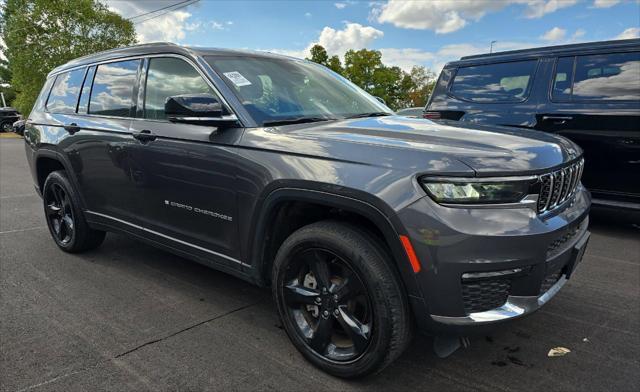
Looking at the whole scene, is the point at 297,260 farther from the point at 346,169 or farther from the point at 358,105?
the point at 358,105

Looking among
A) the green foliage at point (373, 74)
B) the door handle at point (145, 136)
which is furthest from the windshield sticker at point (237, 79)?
the green foliage at point (373, 74)

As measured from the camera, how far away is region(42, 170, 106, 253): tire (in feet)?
13.9

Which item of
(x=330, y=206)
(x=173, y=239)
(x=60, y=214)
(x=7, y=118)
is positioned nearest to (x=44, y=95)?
(x=60, y=214)

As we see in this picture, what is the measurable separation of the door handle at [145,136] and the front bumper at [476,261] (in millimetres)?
1980

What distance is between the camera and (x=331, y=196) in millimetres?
2266

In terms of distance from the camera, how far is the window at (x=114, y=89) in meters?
3.56

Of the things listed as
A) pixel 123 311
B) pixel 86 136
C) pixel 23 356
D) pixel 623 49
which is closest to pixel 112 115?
pixel 86 136

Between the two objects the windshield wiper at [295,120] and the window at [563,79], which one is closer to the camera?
the windshield wiper at [295,120]

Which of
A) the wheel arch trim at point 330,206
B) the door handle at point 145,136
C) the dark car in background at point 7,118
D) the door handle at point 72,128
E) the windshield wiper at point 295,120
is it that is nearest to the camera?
the wheel arch trim at point 330,206

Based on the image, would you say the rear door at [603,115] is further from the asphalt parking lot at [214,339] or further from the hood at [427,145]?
the hood at [427,145]

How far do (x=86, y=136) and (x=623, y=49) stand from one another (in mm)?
5316

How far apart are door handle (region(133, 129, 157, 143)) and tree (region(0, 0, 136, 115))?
3155cm

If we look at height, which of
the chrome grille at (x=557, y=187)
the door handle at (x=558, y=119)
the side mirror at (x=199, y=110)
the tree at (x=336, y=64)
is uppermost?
the tree at (x=336, y=64)

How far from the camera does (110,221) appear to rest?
3828 millimetres
